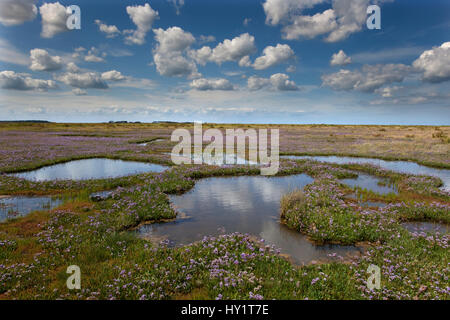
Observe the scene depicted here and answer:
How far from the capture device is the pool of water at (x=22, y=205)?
498 inches

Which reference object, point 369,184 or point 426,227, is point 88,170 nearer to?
point 369,184

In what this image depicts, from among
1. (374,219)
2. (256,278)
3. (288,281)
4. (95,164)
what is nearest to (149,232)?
(256,278)

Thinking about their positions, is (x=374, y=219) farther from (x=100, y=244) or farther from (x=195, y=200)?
(x=100, y=244)

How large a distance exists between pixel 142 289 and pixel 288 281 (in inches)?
166

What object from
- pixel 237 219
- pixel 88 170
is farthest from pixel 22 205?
pixel 237 219

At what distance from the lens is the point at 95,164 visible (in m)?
27.7

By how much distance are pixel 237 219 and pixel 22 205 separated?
42.9ft

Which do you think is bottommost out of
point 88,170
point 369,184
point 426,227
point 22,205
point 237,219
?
point 426,227

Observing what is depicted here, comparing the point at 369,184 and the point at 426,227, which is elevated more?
the point at 369,184

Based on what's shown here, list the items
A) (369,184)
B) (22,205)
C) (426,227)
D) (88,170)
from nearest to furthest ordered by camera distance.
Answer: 1. (426,227)
2. (22,205)
3. (369,184)
4. (88,170)

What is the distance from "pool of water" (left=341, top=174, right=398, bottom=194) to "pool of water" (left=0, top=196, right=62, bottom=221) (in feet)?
72.2

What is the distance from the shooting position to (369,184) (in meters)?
20.0

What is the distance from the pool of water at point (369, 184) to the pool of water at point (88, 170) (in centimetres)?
1857
